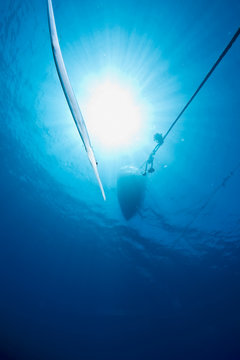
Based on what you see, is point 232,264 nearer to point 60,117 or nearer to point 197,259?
point 197,259

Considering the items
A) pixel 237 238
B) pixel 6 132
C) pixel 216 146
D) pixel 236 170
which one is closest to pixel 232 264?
pixel 237 238

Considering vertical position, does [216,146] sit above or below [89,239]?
above

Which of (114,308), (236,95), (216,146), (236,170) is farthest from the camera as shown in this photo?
(114,308)

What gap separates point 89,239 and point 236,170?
14834mm

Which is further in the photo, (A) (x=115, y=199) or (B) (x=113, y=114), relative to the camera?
(A) (x=115, y=199)

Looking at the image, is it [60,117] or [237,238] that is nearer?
[60,117]

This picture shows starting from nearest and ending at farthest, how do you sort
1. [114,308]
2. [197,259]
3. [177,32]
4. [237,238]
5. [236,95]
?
1. [177,32]
2. [236,95]
3. [237,238]
4. [197,259]
5. [114,308]

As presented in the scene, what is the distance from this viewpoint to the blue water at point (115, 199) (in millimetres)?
7031

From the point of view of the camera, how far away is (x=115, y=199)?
13.8 metres

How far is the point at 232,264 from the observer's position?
17438 mm

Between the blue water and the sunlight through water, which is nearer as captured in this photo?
the blue water

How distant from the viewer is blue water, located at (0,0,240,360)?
7031 millimetres

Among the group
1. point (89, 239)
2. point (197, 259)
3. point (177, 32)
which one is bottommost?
point (89, 239)

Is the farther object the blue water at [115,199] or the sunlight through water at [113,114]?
the sunlight through water at [113,114]
